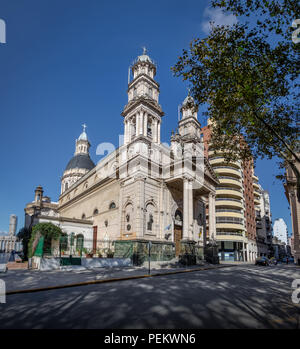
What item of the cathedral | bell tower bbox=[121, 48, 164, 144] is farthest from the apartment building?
bell tower bbox=[121, 48, 164, 144]

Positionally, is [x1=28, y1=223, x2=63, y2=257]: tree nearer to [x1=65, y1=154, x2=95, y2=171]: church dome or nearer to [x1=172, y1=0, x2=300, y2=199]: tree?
[x1=172, y1=0, x2=300, y2=199]: tree

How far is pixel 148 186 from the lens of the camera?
85.0ft

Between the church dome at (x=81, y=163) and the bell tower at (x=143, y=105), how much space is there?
36.6 m

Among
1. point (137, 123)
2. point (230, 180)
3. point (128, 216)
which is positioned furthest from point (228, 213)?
point (137, 123)

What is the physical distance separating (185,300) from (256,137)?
29.4 ft

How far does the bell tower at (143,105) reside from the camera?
2878cm

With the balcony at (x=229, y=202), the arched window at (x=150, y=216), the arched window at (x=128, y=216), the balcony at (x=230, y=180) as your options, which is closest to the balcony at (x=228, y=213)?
the balcony at (x=229, y=202)

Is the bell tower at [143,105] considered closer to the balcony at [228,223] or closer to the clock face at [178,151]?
the clock face at [178,151]

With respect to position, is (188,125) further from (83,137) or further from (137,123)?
(83,137)

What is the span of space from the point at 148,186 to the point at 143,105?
9785 millimetres

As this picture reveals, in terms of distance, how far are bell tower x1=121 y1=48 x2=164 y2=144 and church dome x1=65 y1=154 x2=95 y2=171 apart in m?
36.6
